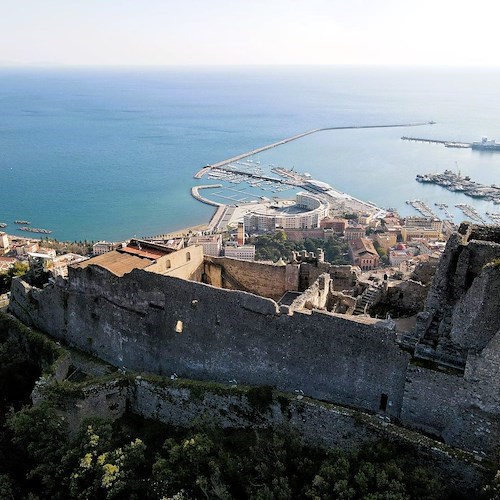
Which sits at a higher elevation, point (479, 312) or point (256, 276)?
point (479, 312)

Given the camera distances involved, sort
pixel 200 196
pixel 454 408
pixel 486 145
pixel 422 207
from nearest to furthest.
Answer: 1. pixel 454 408
2. pixel 422 207
3. pixel 200 196
4. pixel 486 145

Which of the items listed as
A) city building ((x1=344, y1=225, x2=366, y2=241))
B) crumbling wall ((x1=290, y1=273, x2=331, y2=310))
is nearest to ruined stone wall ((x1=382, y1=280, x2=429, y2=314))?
crumbling wall ((x1=290, y1=273, x2=331, y2=310))

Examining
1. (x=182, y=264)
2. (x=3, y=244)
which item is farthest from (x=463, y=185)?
(x=182, y=264)

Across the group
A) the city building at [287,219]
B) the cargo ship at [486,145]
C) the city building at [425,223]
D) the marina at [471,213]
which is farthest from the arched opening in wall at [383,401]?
the cargo ship at [486,145]

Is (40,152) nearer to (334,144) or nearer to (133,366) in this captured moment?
(334,144)

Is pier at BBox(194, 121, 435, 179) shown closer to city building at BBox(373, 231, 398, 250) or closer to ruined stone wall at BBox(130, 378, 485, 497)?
city building at BBox(373, 231, 398, 250)

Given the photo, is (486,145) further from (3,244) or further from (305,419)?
(305,419)

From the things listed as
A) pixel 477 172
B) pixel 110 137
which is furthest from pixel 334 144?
pixel 110 137
